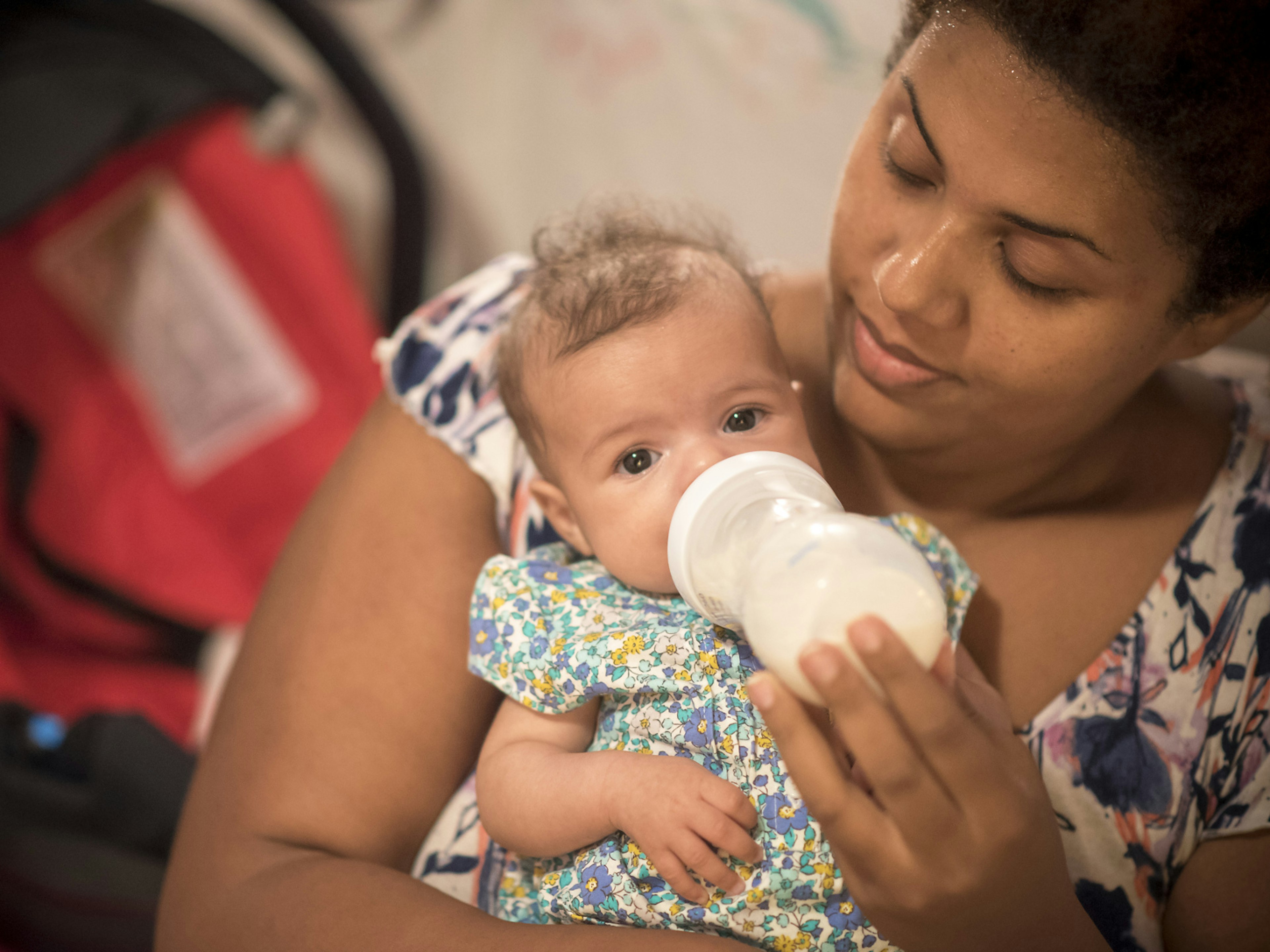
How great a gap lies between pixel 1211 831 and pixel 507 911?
30.4 inches

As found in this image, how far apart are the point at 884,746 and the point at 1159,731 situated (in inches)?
22.8

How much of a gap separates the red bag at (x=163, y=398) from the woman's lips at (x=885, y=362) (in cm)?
151

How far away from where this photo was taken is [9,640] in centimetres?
204

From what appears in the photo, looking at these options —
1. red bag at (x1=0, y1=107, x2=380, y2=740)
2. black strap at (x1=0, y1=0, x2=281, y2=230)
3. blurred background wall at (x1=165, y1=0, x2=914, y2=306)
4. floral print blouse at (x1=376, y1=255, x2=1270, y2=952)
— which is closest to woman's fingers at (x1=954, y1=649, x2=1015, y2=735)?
floral print blouse at (x1=376, y1=255, x2=1270, y2=952)

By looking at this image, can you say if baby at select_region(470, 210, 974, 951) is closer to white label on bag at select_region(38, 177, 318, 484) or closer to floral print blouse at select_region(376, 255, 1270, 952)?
floral print blouse at select_region(376, 255, 1270, 952)

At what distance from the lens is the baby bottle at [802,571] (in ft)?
2.06

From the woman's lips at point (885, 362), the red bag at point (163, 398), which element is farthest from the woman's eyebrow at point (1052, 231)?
the red bag at point (163, 398)

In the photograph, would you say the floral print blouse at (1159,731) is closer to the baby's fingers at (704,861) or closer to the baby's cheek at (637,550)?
the baby's cheek at (637,550)

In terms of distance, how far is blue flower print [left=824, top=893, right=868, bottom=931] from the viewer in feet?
2.76

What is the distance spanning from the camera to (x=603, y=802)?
33.7 inches

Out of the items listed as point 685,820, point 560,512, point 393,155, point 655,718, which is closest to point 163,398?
point 393,155

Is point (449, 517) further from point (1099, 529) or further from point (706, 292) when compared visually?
point (1099, 529)

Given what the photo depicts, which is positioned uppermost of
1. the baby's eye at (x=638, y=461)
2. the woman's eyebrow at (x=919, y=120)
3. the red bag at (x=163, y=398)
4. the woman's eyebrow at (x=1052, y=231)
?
the woman's eyebrow at (x=919, y=120)

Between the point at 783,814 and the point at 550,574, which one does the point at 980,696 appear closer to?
the point at 783,814
